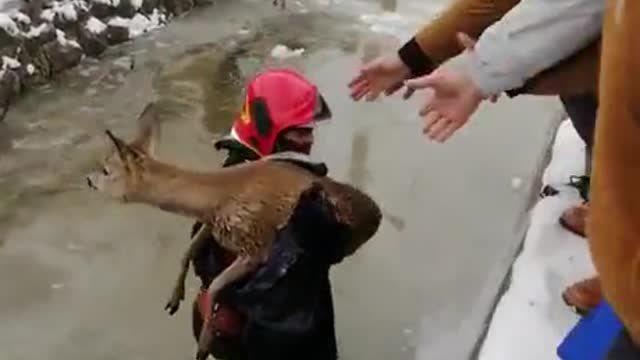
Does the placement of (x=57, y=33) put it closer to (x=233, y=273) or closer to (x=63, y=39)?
(x=63, y=39)

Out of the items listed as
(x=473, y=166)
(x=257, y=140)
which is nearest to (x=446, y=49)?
(x=257, y=140)

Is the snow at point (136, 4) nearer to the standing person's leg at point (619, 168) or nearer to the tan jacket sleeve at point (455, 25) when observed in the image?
the tan jacket sleeve at point (455, 25)

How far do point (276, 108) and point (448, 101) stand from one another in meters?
0.48

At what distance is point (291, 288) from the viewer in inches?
112

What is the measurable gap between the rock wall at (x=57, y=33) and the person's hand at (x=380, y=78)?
334 centimetres

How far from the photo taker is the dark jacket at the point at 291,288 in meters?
2.78

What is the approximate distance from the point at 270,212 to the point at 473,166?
289cm

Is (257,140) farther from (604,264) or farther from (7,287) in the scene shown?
(7,287)

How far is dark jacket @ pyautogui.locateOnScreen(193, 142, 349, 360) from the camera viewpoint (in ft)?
9.11

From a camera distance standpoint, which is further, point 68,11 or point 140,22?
point 140,22

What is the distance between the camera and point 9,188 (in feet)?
16.8

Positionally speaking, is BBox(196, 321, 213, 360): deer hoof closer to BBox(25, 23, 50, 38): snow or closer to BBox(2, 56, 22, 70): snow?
BBox(2, 56, 22, 70): snow

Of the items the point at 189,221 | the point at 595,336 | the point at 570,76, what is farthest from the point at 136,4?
the point at 595,336

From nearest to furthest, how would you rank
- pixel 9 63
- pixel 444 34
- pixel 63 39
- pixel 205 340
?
1. pixel 205 340
2. pixel 444 34
3. pixel 9 63
4. pixel 63 39
